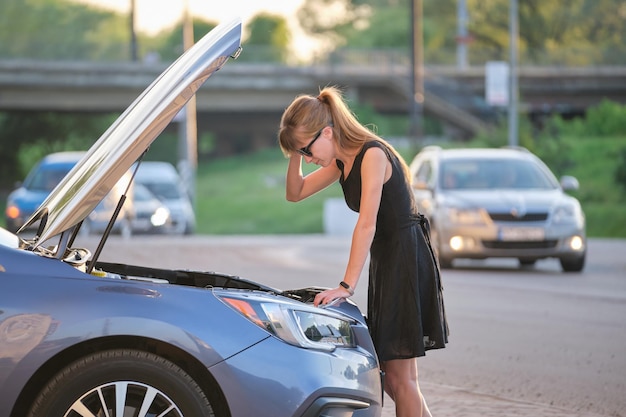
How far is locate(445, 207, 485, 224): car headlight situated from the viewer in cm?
1739

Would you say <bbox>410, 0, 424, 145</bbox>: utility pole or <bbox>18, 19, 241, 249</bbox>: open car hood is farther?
<bbox>410, 0, 424, 145</bbox>: utility pole

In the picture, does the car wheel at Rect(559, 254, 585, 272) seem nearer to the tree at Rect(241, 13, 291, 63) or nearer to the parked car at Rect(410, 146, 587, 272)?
the parked car at Rect(410, 146, 587, 272)

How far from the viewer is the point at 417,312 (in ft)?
17.1

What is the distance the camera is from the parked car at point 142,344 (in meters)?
4.38

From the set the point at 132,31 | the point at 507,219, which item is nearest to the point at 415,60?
the point at 132,31

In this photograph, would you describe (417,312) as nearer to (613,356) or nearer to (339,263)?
(613,356)

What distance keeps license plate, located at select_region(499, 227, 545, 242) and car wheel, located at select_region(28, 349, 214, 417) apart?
13.2 m

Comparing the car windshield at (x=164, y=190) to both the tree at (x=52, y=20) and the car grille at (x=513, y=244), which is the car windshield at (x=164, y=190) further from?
the tree at (x=52, y=20)

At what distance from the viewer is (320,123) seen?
5.23 meters

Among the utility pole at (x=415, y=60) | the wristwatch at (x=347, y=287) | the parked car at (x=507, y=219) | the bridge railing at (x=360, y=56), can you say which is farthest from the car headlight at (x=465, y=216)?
the bridge railing at (x=360, y=56)

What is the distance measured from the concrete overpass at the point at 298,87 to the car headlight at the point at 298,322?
5868 centimetres

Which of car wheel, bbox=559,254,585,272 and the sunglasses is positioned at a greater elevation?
the sunglasses

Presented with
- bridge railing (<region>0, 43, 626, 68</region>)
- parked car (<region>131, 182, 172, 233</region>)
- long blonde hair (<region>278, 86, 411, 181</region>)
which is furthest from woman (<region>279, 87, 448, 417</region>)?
bridge railing (<region>0, 43, 626, 68</region>)

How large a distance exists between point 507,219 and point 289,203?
35758 millimetres
